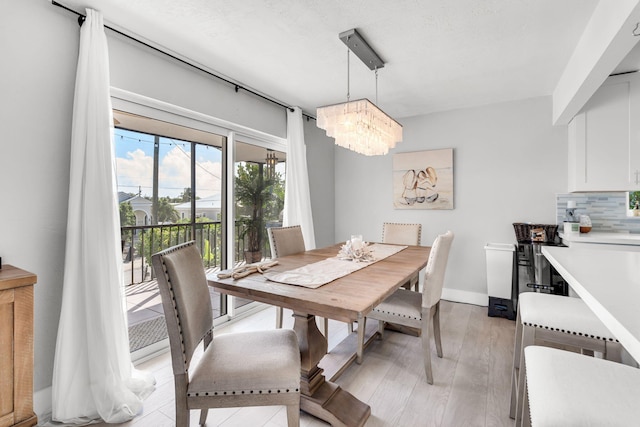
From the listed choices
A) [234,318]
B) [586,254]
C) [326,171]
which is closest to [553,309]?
[586,254]

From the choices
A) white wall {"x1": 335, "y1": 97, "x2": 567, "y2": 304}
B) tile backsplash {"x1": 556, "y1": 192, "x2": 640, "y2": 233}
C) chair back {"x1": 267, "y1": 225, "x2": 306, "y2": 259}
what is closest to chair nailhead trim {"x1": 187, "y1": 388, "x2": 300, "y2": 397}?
chair back {"x1": 267, "y1": 225, "x2": 306, "y2": 259}

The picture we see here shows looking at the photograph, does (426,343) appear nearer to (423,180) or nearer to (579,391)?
(579,391)

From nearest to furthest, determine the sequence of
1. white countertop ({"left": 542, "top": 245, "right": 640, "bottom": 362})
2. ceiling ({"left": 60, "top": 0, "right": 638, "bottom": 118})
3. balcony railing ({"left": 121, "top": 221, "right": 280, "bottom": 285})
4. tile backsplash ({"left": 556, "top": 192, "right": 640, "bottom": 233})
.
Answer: white countertop ({"left": 542, "top": 245, "right": 640, "bottom": 362})
ceiling ({"left": 60, "top": 0, "right": 638, "bottom": 118})
balcony railing ({"left": 121, "top": 221, "right": 280, "bottom": 285})
tile backsplash ({"left": 556, "top": 192, "right": 640, "bottom": 233})

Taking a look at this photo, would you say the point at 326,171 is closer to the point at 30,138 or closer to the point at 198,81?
the point at 198,81

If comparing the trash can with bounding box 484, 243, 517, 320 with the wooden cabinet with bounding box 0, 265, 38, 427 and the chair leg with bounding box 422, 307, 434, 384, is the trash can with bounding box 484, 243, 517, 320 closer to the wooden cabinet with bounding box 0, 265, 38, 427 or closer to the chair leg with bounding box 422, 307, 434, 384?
the chair leg with bounding box 422, 307, 434, 384

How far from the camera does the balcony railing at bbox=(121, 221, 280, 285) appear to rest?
2.79 m

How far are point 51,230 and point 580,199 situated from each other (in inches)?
179

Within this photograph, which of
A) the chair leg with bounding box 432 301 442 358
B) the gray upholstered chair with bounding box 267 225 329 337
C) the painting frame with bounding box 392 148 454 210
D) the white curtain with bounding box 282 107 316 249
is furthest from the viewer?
the painting frame with bounding box 392 148 454 210

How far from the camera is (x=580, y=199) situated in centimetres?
308

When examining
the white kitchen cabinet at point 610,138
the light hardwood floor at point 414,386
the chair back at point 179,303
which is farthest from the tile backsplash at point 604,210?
the chair back at point 179,303

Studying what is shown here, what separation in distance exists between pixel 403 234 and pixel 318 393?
2.03 metres

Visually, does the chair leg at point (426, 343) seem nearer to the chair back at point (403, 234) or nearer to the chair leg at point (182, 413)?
the chair back at point (403, 234)

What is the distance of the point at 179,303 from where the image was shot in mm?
1193

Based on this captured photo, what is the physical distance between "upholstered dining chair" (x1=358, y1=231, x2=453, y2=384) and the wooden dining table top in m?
0.12
